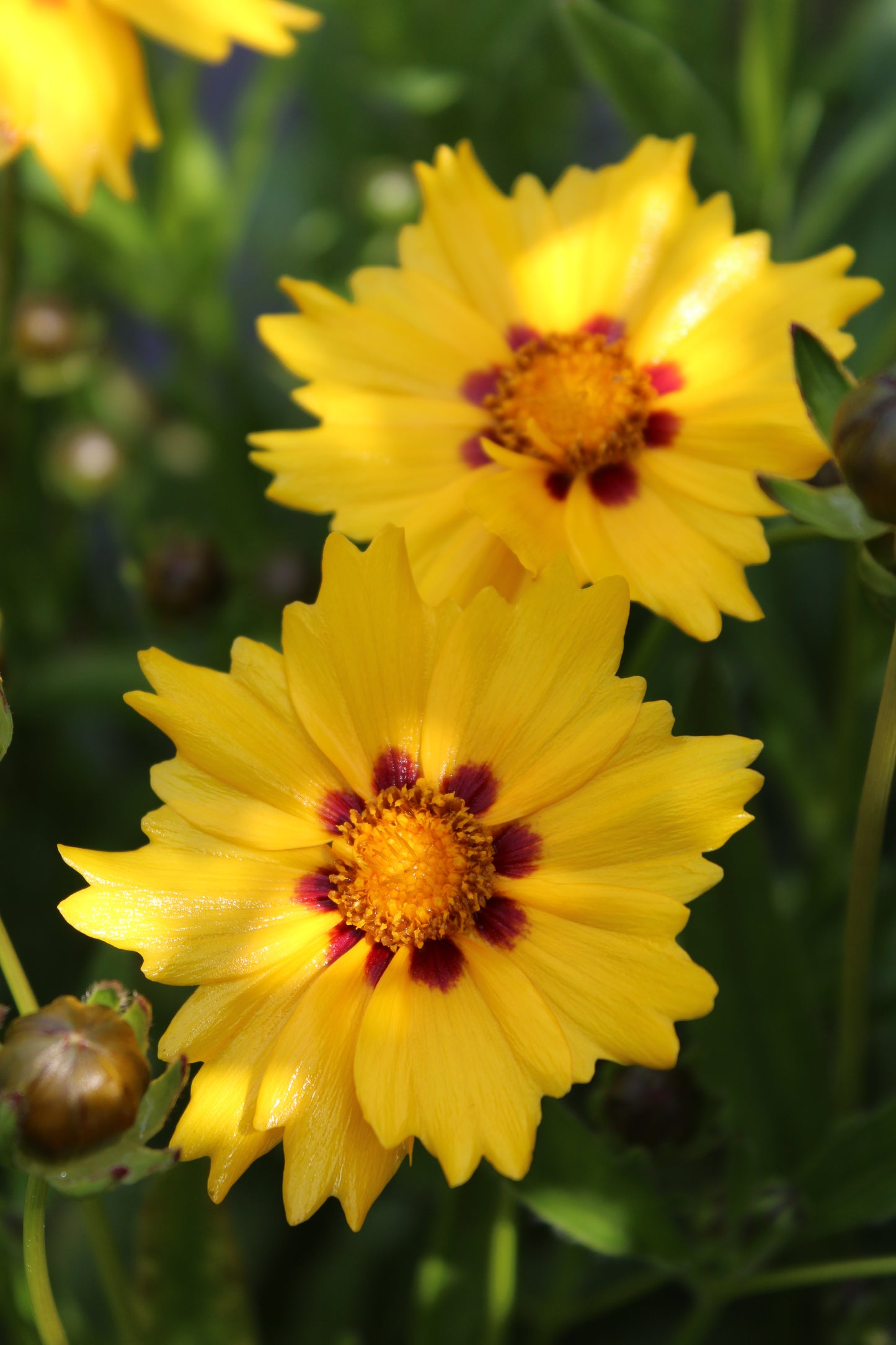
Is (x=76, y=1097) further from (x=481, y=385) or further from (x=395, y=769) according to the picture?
(x=481, y=385)

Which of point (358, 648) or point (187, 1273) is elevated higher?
point (358, 648)

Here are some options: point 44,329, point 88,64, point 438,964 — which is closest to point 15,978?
point 438,964

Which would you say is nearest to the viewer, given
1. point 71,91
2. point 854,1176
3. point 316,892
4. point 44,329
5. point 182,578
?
point 316,892

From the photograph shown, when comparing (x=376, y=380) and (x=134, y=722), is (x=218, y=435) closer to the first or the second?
(x=134, y=722)

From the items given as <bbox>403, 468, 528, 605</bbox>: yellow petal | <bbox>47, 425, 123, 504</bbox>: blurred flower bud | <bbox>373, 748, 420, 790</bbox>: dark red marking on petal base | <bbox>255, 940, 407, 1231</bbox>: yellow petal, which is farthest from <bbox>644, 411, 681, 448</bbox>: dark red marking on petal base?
<bbox>47, 425, 123, 504</bbox>: blurred flower bud

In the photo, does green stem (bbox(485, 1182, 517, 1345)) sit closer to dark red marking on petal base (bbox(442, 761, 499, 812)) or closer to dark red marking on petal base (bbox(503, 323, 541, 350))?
dark red marking on petal base (bbox(442, 761, 499, 812))

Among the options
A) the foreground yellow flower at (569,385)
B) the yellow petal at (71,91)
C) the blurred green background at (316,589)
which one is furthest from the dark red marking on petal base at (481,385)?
the yellow petal at (71,91)

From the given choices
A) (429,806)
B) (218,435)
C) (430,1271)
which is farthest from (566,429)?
(218,435)

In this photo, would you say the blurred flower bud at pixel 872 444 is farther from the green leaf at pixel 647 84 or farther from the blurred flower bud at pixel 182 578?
the blurred flower bud at pixel 182 578
